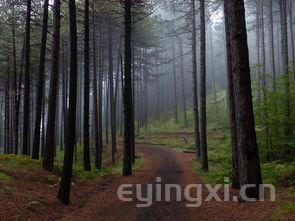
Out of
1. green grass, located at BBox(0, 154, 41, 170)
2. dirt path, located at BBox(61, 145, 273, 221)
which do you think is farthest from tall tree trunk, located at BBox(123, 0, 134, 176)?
dirt path, located at BBox(61, 145, 273, 221)

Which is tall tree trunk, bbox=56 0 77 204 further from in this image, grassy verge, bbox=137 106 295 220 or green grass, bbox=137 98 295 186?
green grass, bbox=137 98 295 186

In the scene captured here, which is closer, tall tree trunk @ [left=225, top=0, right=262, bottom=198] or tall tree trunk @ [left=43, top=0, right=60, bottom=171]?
tall tree trunk @ [left=225, top=0, right=262, bottom=198]

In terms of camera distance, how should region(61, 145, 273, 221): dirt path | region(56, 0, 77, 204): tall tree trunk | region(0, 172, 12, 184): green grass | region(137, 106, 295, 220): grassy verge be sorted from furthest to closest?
region(0, 172, 12, 184): green grass, region(56, 0, 77, 204): tall tree trunk, region(137, 106, 295, 220): grassy verge, region(61, 145, 273, 221): dirt path

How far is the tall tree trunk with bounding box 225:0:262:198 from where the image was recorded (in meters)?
10.1

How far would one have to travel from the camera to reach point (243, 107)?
10.1 meters

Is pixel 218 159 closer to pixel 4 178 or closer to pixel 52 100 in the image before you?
pixel 52 100

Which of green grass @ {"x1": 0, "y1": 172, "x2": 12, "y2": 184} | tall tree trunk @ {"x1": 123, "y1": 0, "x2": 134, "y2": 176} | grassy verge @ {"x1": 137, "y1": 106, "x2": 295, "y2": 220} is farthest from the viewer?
tall tree trunk @ {"x1": 123, "y1": 0, "x2": 134, "y2": 176}

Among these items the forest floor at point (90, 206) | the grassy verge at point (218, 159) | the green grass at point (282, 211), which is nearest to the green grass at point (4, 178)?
the forest floor at point (90, 206)

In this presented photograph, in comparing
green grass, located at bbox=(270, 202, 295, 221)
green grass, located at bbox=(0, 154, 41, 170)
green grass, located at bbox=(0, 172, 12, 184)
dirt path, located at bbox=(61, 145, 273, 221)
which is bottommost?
dirt path, located at bbox=(61, 145, 273, 221)

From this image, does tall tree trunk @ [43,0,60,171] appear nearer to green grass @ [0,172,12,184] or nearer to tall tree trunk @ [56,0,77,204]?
green grass @ [0,172,12,184]

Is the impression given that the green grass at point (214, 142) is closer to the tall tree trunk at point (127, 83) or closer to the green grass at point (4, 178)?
the tall tree trunk at point (127, 83)

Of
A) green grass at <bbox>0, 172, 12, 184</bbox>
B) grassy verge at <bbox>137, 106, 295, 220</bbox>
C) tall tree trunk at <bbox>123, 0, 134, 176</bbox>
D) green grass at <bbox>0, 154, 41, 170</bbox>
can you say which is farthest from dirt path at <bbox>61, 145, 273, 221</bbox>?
tall tree trunk at <bbox>123, 0, 134, 176</bbox>

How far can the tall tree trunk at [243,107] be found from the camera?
10070 mm

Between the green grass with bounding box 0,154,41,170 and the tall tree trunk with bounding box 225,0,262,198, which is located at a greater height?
the tall tree trunk with bounding box 225,0,262,198
